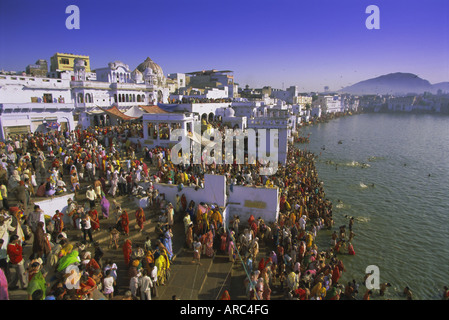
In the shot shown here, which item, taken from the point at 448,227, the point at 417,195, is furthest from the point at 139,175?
the point at 417,195

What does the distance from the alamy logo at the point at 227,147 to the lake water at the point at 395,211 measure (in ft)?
17.7

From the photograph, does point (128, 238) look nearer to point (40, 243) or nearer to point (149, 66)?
point (40, 243)

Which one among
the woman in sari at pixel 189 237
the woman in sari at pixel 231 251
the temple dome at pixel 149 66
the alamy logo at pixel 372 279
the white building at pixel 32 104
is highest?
the temple dome at pixel 149 66

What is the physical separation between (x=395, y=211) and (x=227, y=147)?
12.0 metres

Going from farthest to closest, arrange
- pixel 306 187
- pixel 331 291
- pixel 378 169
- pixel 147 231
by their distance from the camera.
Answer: pixel 378 169 → pixel 306 187 → pixel 147 231 → pixel 331 291

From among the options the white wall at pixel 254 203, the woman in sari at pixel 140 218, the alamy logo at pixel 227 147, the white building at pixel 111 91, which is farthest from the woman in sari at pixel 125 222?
the white building at pixel 111 91

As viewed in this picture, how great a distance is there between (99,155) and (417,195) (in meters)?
22.1

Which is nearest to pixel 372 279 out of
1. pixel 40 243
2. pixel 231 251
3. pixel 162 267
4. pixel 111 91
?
pixel 231 251

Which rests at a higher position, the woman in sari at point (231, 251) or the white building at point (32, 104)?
the white building at point (32, 104)

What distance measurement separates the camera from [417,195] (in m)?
20.1

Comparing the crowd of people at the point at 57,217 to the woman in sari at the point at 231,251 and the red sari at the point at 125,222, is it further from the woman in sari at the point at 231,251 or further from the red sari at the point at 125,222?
the woman in sari at the point at 231,251

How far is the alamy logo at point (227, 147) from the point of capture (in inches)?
654

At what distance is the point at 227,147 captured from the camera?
20.1m
